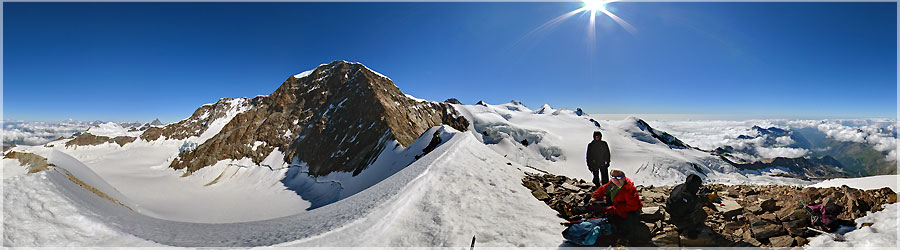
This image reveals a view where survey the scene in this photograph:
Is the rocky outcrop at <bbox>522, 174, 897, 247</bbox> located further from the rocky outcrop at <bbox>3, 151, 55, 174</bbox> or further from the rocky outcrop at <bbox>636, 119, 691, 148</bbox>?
the rocky outcrop at <bbox>636, 119, 691, 148</bbox>

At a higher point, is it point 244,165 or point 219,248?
point 219,248

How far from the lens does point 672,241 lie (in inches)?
301

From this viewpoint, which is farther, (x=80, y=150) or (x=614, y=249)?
(x=80, y=150)

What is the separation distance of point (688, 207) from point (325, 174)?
2679 inches

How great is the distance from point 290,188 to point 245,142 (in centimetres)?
3973

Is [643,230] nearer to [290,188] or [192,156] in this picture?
[290,188]

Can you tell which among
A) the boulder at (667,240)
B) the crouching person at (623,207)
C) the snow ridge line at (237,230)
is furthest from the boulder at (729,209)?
the snow ridge line at (237,230)

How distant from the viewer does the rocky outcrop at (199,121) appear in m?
153

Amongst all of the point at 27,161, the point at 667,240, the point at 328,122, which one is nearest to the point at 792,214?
the point at 667,240

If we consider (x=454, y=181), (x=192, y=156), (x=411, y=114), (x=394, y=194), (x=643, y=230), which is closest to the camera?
(x=643, y=230)

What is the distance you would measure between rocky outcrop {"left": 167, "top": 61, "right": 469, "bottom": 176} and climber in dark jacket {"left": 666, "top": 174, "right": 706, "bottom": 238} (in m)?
50.6

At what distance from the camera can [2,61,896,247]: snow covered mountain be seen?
772cm

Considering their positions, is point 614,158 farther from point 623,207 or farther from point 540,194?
point 623,207

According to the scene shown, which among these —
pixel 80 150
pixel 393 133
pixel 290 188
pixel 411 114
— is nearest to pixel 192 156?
pixel 290 188
